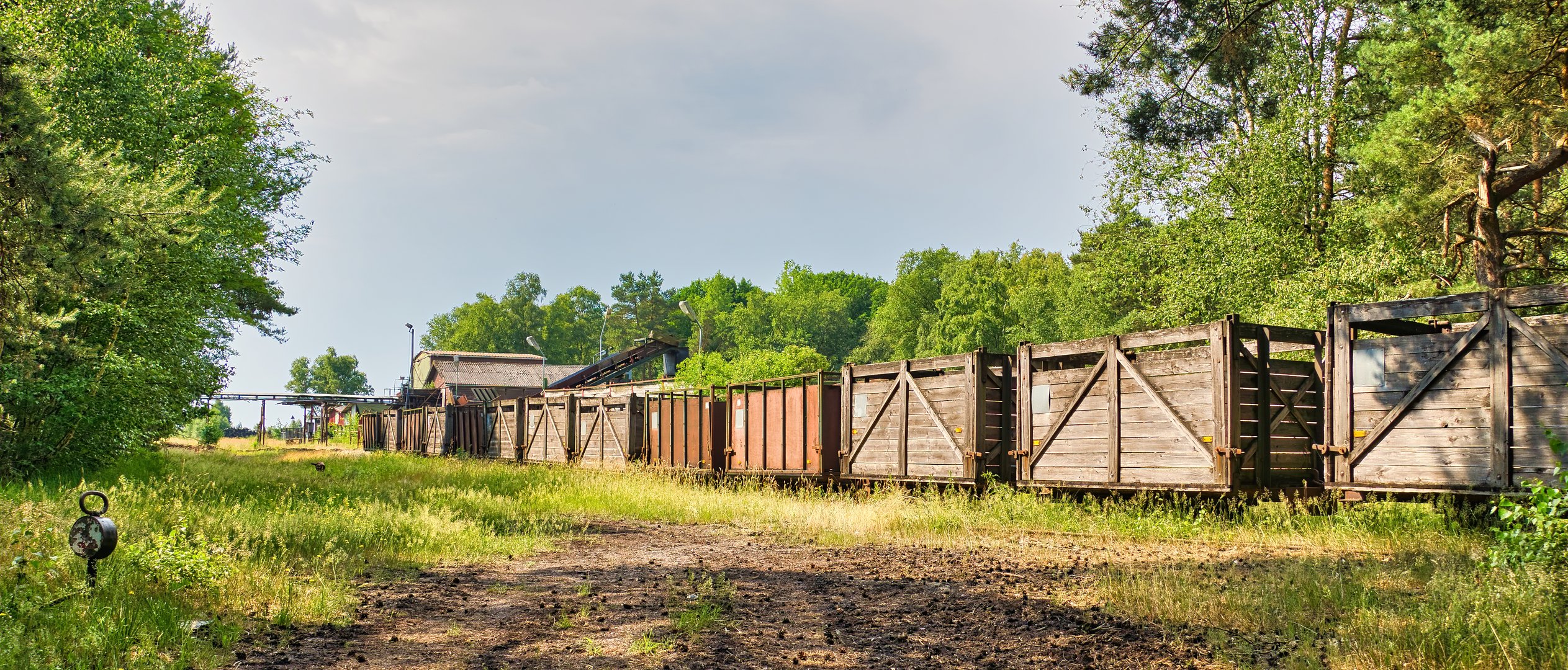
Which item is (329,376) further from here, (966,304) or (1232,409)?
(1232,409)

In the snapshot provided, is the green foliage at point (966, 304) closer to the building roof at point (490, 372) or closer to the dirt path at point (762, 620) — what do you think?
the building roof at point (490, 372)

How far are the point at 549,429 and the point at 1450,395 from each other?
22.4 meters

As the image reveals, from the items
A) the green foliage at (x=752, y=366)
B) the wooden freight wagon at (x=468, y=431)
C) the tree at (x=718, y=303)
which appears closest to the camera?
the wooden freight wagon at (x=468, y=431)

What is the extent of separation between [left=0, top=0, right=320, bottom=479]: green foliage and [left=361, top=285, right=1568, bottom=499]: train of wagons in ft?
31.9

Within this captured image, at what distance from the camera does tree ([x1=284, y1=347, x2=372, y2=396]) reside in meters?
139

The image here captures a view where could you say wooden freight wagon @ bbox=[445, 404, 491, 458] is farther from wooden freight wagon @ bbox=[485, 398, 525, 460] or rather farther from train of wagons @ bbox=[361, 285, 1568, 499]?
train of wagons @ bbox=[361, 285, 1568, 499]

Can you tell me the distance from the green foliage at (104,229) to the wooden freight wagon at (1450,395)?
1184 cm

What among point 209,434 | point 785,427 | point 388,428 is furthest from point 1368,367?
point 209,434

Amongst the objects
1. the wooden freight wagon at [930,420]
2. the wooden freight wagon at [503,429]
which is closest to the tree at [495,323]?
the wooden freight wagon at [503,429]

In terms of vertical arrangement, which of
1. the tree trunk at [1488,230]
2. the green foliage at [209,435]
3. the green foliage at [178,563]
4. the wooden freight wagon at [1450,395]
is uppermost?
the tree trunk at [1488,230]

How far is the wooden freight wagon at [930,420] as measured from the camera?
12.9 metres

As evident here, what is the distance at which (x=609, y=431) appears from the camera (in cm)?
2333

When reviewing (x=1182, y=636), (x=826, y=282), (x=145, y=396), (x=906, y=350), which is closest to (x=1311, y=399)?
(x=1182, y=636)

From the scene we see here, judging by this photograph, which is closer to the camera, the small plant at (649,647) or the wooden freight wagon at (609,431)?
the small plant at (649,647)
